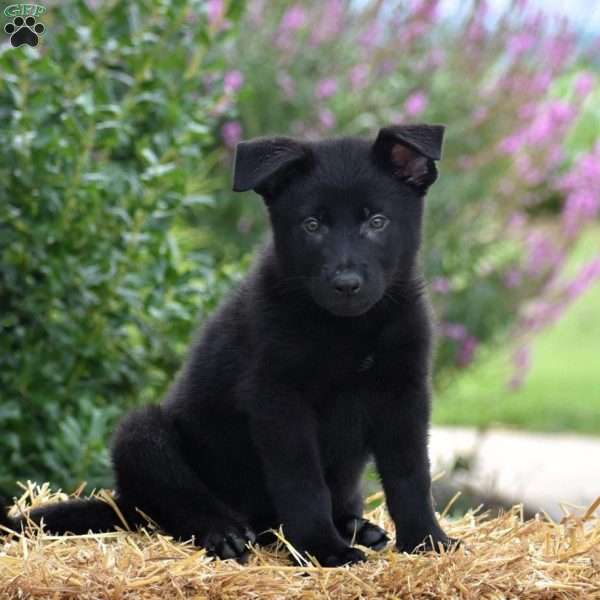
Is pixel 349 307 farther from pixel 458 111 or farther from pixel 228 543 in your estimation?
pixel 458 111

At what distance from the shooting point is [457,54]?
748 cm

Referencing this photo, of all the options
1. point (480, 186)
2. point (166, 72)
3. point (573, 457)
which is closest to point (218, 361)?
point (166, 72)

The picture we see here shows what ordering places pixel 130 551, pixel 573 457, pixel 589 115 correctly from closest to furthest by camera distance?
1. pixel 130 551
2. pixel 573 457
3. pixel 589 115

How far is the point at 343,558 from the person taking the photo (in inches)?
129

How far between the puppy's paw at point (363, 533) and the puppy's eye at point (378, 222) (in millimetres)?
846

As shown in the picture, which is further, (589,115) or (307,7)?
(589,115)

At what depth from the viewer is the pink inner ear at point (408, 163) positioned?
3514mm

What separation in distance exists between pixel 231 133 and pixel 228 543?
3620 mm

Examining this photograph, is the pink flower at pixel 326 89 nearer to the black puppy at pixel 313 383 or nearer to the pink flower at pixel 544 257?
the pink flower at pixel 544 257

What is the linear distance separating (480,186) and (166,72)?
2616mm

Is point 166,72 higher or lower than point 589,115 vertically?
higher

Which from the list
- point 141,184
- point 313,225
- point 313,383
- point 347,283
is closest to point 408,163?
point 313,225

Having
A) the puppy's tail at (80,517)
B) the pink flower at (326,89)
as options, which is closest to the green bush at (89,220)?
the puppy's tail at (80,517)

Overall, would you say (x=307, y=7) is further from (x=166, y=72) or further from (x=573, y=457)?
(x=573, y=457)
